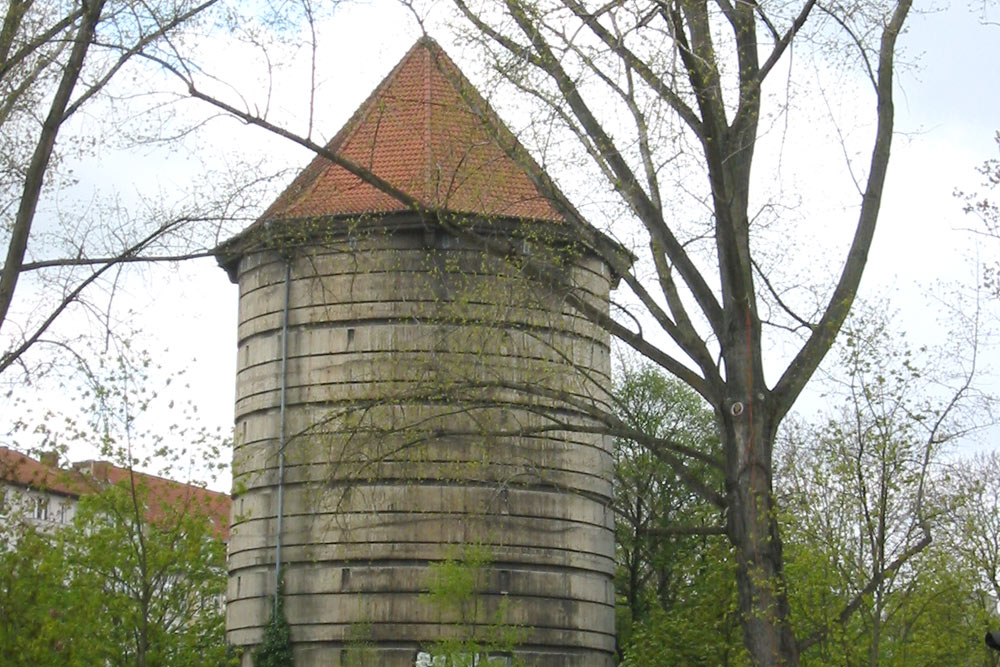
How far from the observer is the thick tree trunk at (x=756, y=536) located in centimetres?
1173

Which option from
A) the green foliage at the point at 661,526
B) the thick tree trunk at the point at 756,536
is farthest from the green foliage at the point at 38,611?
the green foliage at the point at 661,526

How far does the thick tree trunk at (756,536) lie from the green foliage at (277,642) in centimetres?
869

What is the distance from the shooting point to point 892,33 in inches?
497

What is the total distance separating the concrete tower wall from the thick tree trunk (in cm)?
612

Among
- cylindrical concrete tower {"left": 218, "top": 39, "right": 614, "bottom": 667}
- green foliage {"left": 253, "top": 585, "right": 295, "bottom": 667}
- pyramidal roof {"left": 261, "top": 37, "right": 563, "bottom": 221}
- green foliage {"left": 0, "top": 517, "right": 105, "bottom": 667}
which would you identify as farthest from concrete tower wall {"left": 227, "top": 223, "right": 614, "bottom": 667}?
green foliage {"left": 0, "top": 517, "right": 105, "bottom": 667}

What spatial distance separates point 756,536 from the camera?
39.0 feet

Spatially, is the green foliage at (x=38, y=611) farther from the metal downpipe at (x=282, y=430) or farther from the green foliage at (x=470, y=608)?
the green foliage at (x=470, y=608)

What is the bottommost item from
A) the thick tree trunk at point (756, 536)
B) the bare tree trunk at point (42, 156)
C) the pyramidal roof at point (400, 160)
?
the thick tree trunk at point (756, 536)

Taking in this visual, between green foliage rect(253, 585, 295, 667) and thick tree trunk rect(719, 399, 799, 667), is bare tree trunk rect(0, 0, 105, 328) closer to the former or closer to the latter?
thick tree trunk rect(719, 399, 799, 667)

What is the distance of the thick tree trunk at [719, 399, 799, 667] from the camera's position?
11734 millimetres

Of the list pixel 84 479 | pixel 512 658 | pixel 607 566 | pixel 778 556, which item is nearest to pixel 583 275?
pixel 607 566

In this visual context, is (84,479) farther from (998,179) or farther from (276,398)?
(998,179)

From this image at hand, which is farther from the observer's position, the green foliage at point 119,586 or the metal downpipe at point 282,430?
the metal downpipe at point 282,430

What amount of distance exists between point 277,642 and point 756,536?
29.8 ft
